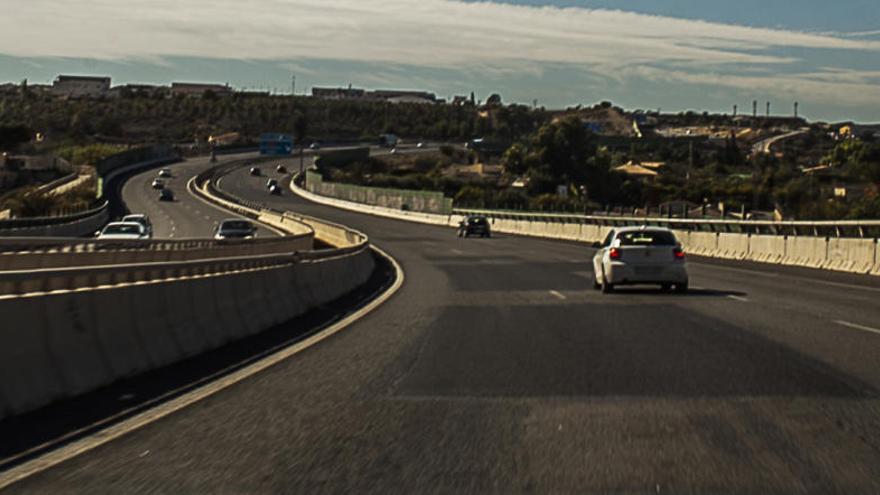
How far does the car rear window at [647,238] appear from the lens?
94.0 ft

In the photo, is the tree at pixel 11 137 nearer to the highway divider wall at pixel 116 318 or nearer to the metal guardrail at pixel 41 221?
the metal guardrail at pixel 41 221

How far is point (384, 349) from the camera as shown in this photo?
58.7ft

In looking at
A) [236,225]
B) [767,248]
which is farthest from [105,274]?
[236,225]

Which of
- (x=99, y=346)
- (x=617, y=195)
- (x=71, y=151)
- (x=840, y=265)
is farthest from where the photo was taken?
(x=71, y=151)

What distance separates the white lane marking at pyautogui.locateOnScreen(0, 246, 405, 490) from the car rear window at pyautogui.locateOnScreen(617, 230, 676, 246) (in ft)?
31.5

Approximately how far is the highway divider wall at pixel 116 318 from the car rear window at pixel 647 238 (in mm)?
7250

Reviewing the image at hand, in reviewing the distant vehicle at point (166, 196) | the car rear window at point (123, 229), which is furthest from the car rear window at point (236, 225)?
the distant vehicle at point (166, 196)

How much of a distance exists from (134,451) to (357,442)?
162 cm

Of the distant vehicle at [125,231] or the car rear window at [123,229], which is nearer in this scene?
the distant vehicle at [125,231]

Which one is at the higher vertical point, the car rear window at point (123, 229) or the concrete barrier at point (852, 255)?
the concrete barrier at point (852, 255)

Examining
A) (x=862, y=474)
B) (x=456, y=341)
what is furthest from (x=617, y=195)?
(x=862, y=474)

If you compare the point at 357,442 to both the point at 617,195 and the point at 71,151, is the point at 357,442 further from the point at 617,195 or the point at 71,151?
the point at 71,151

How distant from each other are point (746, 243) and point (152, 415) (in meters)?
40.4

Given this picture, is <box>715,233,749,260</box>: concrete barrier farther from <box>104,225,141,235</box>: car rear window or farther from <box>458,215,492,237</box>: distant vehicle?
<box>458,215,492,237</box>: distant vehicle
